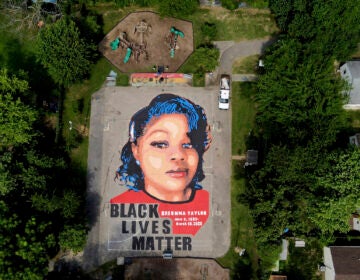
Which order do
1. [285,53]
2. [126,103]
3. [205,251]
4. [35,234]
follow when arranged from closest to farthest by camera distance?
[35,234] < [285,53] < [205,251] < [126,103]

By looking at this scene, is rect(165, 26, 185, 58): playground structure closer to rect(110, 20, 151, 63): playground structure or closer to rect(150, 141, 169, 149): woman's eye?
rect(110, 20, 151, 63): playground structure

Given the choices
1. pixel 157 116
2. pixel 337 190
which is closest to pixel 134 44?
pixel 157 116

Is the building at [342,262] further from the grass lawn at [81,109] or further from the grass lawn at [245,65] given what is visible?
the grass lawn at [81,109]

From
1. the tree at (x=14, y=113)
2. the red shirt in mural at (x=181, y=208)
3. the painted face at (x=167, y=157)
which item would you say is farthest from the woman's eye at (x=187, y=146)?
the tree at (x=14, y=113)

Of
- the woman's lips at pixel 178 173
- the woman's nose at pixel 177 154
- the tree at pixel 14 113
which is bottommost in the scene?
the woman's lips at pixel 178 173

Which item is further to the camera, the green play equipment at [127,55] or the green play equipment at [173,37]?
Answer: the green play equipment at [173,37]

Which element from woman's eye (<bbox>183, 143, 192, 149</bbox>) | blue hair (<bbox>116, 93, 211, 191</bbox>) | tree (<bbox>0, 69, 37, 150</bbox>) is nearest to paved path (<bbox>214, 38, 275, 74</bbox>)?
blue hair (<bbox>116, 93, 211, 191</bbox>)

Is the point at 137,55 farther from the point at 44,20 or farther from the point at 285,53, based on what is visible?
the point at 285,53

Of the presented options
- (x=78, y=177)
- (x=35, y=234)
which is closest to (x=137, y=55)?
(x=78, y=177)
